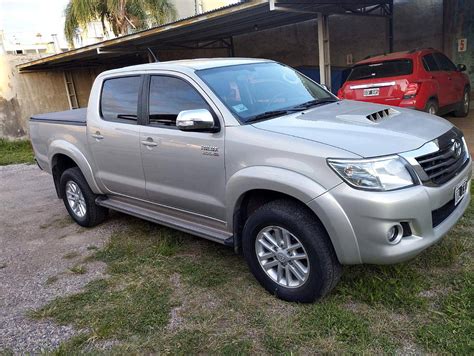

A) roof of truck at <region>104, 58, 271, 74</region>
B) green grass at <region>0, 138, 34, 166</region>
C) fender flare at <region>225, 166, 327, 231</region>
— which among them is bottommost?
green grass at <region>0, 138, 34, 166</region>

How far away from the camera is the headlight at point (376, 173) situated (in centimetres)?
261

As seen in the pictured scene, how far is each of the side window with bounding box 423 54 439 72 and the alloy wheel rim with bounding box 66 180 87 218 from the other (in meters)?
7.40

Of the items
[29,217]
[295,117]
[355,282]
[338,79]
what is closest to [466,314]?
[355,282]

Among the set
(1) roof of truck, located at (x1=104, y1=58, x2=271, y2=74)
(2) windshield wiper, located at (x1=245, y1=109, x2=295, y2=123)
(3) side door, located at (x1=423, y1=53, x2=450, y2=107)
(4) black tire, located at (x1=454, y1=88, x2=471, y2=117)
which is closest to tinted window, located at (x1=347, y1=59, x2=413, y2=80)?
(3) side door, located at (x1=423, y1=53, x2=450, y2=107)

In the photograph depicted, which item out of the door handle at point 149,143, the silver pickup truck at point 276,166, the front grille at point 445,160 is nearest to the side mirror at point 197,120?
the silver pickup truck at point 276,166

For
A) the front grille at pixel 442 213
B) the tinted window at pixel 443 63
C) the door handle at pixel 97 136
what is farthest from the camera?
the tinted window at pixel 443 63

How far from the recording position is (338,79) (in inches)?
584

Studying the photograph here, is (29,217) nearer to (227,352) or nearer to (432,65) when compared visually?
(227,352)

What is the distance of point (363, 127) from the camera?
9.82 feet

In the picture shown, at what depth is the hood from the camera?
2.74m

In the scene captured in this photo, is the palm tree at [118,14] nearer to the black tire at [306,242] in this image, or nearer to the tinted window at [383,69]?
the tinted window at [383,69]

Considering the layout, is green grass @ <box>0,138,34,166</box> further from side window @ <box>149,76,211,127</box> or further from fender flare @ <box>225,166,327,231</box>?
fender flare @ <box>225,166,327,231</box>

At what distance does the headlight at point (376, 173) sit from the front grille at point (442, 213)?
1.23 feet

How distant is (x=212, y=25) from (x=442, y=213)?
10.4 m
